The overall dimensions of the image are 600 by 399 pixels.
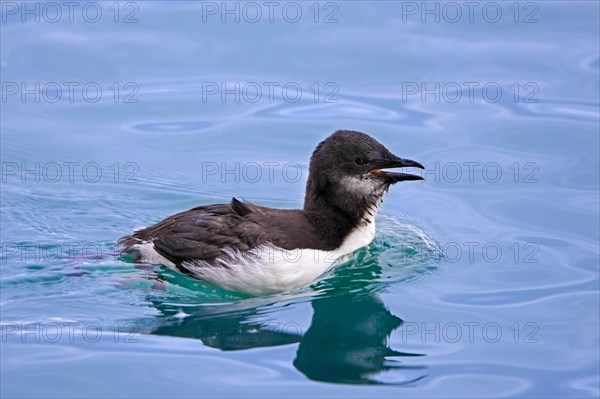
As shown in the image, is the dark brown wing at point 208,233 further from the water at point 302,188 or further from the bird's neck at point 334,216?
the bird's neck at point 334,216

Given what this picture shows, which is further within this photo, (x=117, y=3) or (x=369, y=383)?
(x=117, y=3)

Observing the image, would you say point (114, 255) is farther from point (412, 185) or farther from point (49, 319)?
point (412, 185)

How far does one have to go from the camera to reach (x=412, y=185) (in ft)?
41.9

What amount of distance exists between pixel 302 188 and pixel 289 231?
7.56 ft

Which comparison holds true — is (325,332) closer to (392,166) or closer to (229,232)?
(229,232)

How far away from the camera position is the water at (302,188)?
30.3 ft

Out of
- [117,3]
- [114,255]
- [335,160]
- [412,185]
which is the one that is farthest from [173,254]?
[117,3]

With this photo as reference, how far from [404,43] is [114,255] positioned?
605 centimetres

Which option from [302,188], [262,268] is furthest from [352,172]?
[302,188]

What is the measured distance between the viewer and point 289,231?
10164 mm

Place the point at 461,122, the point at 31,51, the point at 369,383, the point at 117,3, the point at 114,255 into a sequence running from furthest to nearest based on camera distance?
the point at 117,3 < the point at 31,51 < the point at 461,122 < the point at 114,255 < the point at 369,383

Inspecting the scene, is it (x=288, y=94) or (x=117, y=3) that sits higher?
(x=117, y=3)

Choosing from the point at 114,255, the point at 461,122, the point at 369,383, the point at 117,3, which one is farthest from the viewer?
A: the point at 117,3

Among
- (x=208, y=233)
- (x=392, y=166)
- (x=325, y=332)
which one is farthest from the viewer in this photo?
(x=392, y=166)
